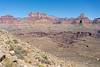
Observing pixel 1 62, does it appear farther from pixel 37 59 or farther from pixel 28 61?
pixel 37 59

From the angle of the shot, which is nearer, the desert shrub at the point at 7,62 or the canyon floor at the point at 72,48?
the desert shrub at the point at 7,62

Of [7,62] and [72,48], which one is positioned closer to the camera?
[7,62]

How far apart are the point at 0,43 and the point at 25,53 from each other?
1746mm

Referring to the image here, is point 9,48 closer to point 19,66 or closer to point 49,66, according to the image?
point 49,66

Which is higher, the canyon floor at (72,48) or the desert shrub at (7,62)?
the desert shrub at (7,62)

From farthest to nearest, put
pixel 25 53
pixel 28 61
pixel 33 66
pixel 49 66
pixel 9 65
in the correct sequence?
1. pixel 25 53
2. pixel 49 66
3. pixel 28 61
4. pixel 33 66
5. pixel 9 65

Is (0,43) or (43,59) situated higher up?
(0,43)

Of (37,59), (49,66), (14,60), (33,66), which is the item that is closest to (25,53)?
(37,59)

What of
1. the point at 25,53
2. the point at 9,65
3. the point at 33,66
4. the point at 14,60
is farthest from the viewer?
the point at 25,53

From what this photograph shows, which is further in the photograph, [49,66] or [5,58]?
[49,66]

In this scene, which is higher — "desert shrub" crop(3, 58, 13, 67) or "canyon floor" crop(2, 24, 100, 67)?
"desert shrub" crop(3, 58, 13, 67)

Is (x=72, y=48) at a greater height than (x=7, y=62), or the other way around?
(x=7, y=62)

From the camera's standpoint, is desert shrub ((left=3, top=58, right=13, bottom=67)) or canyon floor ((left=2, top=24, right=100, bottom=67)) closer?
desert shrub ((left=3, top=58, right=13, bottom=67))

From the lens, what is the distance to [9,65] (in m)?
11.6
